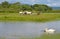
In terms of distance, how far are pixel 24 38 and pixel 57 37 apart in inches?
92.9

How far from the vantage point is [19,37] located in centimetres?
1617

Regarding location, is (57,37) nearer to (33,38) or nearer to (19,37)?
(33,38)

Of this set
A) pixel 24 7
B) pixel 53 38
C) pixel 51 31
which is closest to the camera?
pixel 53 38

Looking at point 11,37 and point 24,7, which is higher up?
point 24,7

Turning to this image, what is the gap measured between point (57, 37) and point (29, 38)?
2012 mm

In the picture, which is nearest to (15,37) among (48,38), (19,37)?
(19,37)

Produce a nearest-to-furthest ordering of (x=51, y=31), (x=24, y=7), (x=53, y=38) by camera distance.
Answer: (x=53, y=38)
(x=51, y=31)
(x=24, y=7)

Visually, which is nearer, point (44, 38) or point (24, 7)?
point (44, 38)

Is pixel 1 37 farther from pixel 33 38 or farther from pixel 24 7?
pixel 24 7

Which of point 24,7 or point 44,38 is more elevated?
point 24,7

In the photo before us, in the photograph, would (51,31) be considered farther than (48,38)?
Yes

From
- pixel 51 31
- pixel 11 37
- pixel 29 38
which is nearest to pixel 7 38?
pixel 11 37

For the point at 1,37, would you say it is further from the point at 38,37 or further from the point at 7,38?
the point at 38,37

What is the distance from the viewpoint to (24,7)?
2296 inches
